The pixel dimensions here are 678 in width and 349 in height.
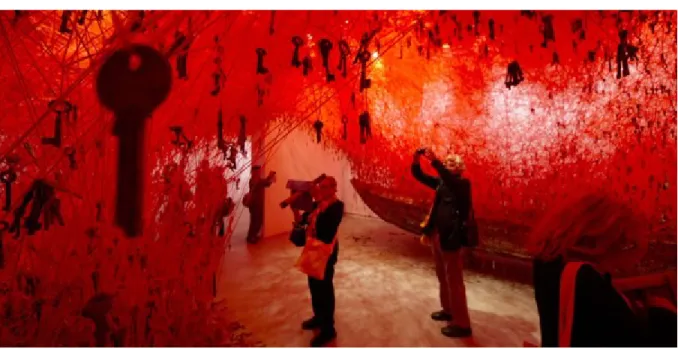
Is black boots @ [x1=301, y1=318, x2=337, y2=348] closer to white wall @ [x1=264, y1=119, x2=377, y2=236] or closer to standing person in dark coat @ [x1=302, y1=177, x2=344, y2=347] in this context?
standing person in dark coat @ [x1=302, y1=177, x2=344, y2=347]

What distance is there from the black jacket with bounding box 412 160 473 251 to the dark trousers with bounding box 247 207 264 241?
3332 mm

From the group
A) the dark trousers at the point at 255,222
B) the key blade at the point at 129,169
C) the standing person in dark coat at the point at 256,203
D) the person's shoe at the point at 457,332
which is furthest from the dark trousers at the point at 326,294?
the dark trousers at the point at 255,222

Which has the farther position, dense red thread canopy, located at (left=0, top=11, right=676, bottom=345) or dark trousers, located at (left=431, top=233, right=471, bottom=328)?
dark trousers, located at (left=431, top=233, right=471, bottom=328)

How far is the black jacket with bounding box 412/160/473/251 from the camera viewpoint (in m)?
2.58

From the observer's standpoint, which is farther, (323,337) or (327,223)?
(323,337)

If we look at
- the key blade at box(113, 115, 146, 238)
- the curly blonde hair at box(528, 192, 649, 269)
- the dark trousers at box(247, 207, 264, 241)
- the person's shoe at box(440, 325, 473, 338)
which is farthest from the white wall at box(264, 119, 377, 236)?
the key blade at box(113, 115, 146, 238)

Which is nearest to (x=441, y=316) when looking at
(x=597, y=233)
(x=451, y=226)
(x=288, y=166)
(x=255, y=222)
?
(x=451, y=226)

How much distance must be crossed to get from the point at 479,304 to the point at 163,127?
9.06 feet

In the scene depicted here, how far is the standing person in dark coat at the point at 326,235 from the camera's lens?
2.50m

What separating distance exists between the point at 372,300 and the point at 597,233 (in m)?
2.71

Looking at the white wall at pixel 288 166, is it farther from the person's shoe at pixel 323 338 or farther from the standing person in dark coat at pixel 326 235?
the person's shoe at pixel 323 338

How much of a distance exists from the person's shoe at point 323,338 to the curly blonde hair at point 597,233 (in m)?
1.96

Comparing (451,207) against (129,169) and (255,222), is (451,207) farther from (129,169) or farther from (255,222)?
(255,222)

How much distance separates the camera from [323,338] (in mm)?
2684
